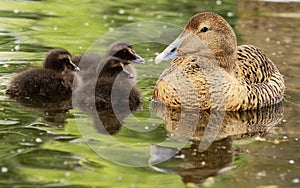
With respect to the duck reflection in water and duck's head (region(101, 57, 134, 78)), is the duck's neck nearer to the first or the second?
the duck reflection in water

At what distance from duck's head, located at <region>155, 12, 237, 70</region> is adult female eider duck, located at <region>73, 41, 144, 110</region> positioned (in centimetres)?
61

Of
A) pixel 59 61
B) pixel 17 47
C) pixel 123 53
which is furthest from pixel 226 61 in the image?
pixel 17 47

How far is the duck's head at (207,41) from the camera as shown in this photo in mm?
8289

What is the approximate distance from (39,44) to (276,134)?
4419 millimetres

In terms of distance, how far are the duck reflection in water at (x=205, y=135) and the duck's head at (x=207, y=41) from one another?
607 mm

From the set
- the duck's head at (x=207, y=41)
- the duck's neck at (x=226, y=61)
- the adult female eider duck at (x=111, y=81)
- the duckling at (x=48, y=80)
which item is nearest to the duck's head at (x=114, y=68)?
the adult female eider duck at (x=111, y=81)

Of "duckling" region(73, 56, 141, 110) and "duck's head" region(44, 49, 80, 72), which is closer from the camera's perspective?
"duckling" region(73, 56, 141, 110)

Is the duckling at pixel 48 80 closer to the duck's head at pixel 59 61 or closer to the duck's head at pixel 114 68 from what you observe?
the duck's head at pixel 59 61

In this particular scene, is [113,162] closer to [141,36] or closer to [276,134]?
[276,134]

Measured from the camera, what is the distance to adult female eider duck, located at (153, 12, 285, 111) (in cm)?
831

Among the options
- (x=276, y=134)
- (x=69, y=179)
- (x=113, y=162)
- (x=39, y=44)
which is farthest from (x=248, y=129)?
(x=39, y=44)

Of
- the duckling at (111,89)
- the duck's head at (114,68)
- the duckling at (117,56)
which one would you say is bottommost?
the duckling at (111,89)

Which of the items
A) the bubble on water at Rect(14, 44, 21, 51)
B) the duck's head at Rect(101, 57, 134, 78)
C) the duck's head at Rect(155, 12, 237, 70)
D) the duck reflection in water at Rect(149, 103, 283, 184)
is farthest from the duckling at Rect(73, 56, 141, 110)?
the bubble on water at Rect(14, 44, 21, 51)

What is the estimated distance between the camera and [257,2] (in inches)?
559
